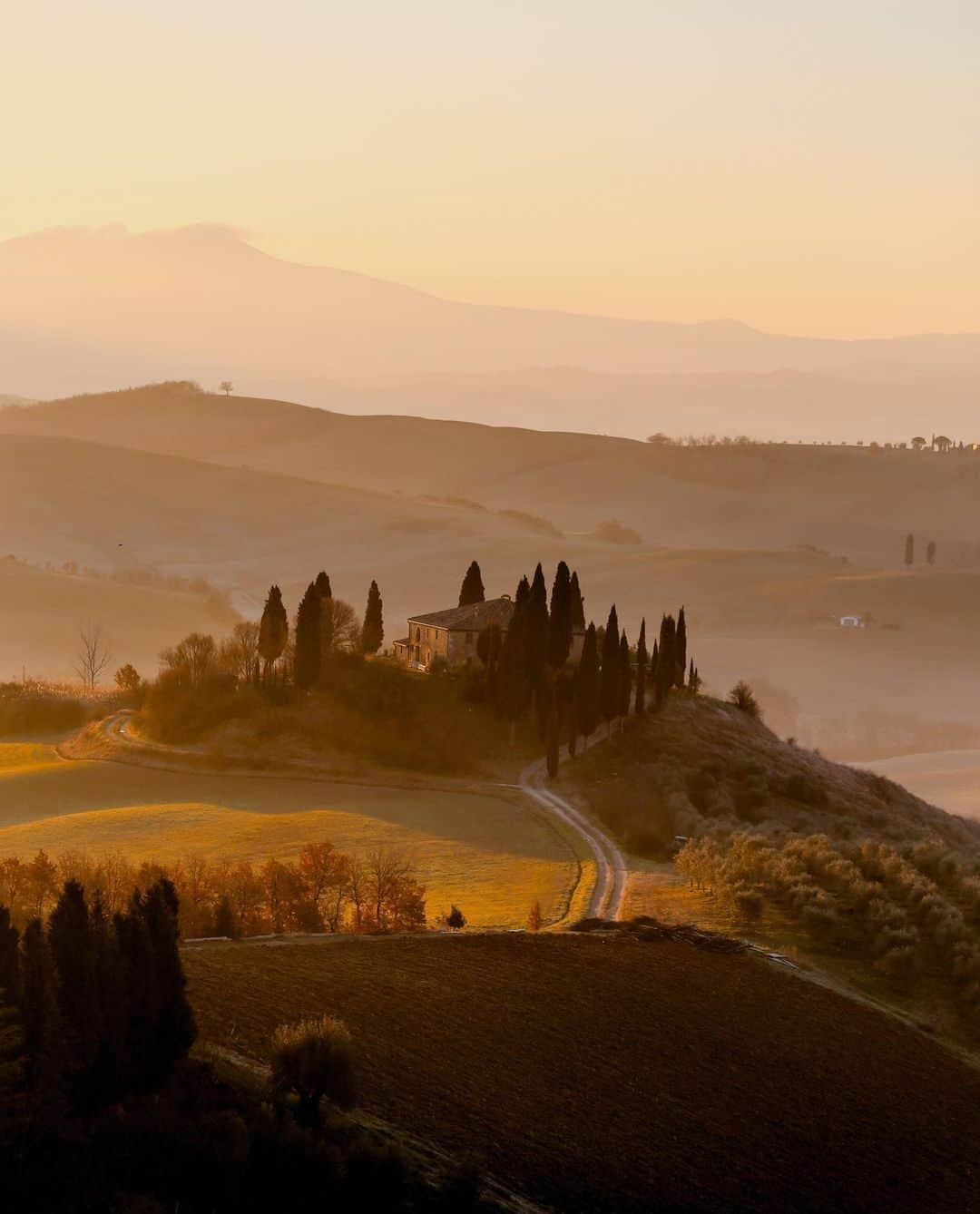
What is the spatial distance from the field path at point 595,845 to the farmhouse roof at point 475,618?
9129 millimetres

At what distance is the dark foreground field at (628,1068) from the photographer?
26.1m

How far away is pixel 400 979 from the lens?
1355 inches

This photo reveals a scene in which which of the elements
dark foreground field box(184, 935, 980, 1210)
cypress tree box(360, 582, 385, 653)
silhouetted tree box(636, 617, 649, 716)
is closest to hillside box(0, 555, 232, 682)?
cypress tree box(360, 582, 385, 653)

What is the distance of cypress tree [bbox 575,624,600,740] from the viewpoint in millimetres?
70500

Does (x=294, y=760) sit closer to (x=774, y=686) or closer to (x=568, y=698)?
(x=568, y=698)

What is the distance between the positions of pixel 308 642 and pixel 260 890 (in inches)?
1133

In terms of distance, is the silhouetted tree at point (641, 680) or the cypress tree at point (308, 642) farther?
the silhouetted tree at point (641, 680)

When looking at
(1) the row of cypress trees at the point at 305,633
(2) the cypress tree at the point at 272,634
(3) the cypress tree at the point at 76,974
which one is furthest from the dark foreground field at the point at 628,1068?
(2) the cypress tree at the point at 272,634

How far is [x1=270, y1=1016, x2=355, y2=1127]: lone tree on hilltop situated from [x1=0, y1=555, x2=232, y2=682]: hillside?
363 ft

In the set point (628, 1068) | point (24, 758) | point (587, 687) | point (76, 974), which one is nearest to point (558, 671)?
point (587, 687)

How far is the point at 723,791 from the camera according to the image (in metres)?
65.8

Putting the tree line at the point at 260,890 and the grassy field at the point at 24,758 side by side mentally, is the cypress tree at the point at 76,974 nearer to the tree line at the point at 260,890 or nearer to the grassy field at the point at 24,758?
the tree line at the point at 260,890

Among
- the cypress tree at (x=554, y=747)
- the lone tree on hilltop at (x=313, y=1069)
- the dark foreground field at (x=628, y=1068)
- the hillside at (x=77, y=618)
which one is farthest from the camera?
the hillside at (x=77, y=618)

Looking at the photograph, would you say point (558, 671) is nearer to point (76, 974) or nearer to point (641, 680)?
point (641, 680)
